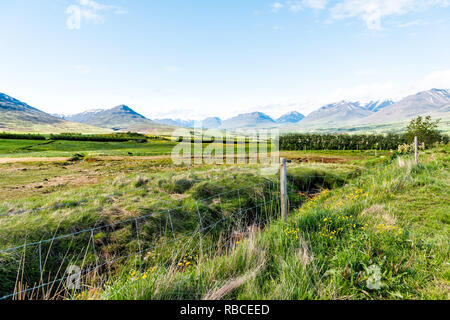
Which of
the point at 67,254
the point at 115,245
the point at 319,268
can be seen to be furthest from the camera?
the point at 115,245

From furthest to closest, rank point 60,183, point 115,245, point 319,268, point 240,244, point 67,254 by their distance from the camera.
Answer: point 60,183 < point 115,245 < point 67,254 < point 240,244 < point 319,268

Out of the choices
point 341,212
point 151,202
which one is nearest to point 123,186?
point 151,202

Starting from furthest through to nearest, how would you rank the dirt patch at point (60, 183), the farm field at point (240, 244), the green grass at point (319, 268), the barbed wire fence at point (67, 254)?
the dirt patch at point (60, 183), the barbed wire fence at point (67, 254), the farm field at point (240, 244), the green grass at point (319, 268)

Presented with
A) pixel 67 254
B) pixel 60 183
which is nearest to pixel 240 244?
pixel 67 254

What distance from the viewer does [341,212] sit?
468cm

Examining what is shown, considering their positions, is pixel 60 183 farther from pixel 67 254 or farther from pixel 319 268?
pixel 319 268

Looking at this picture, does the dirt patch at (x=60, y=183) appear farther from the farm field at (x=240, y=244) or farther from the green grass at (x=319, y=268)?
the green grass at (x=319, y=268)

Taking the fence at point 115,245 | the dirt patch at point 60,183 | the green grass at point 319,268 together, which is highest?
the green grass at point 319,268

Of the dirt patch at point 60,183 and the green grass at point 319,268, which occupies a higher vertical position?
the green grass at point 319,268

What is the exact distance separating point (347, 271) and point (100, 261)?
214 inches

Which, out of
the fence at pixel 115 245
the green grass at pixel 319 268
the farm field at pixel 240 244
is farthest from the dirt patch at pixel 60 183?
the green grass at pixel 319 268

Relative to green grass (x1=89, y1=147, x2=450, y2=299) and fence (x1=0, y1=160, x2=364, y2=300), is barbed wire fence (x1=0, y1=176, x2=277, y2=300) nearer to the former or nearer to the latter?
fence (x1=0, y1=160, x2=364, y2=300)

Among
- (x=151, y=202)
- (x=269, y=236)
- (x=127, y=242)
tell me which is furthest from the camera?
(x=151, y=202)
